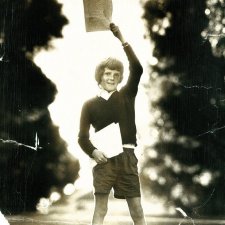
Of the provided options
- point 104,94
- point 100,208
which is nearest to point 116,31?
point 104,94

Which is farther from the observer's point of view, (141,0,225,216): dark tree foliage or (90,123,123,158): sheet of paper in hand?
(141,0,225,216): dark tree foliage

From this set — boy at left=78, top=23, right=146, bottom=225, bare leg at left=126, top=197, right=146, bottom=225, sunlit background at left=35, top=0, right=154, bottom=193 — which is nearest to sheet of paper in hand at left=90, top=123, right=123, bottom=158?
boy at left=78, top=23, right=146, bottom=225

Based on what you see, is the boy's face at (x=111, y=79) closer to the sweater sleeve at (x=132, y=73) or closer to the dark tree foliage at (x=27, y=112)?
the sweater sleeve at (x=132, y=73)

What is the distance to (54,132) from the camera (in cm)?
236

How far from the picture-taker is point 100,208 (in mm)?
2180

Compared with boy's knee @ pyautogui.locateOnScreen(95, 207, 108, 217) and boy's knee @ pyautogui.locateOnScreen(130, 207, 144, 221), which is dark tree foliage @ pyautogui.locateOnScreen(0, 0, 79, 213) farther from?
boy's knee @ pyautogui.locateOnScreen(130, 207, 144, 221)

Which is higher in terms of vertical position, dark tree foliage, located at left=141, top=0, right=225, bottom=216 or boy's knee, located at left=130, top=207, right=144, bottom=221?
dark tree foliage, located at left=141, top=0, right=225, bottom=216

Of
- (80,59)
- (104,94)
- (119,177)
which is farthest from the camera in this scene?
(80,59)

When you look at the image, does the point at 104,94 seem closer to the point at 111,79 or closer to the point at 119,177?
the point at 111,79

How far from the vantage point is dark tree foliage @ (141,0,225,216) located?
2291mm

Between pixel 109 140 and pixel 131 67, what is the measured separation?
15.1 inches

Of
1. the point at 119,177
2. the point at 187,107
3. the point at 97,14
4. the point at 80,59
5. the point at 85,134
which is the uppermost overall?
the point at 97,14

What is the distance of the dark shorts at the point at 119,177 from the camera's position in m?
2.15

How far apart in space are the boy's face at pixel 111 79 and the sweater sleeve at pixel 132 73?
0.05 meters
